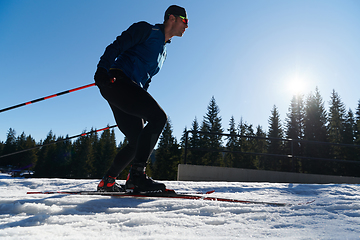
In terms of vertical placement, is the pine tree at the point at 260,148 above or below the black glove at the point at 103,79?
above

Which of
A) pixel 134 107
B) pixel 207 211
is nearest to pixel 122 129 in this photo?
pixel 134 107

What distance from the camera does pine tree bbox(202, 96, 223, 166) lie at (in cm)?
3634

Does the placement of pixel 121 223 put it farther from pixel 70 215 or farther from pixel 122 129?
pixel 122 129

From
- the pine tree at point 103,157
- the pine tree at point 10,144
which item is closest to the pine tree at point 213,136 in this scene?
the pine tree at point 103,157

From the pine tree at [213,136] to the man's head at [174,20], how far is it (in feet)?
113

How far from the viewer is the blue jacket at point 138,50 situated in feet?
6.11

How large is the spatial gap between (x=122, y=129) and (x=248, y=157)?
134 feet

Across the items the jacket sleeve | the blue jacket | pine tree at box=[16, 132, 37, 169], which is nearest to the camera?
the jacket sleeve

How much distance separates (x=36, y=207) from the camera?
1.17 meters

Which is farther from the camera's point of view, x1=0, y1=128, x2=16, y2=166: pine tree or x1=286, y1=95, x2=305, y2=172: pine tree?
x1=0, y1=128, x2=16, y2=166: pine tree

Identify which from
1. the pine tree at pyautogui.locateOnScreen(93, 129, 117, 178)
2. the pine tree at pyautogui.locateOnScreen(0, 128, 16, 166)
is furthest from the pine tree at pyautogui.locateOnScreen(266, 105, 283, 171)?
the pine tree at pyautogui.locateOnScreen(0, 128, 16, 166)

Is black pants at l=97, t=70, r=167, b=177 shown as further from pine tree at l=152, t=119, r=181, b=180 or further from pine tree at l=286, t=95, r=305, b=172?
pine tree at l=286, t=95, r=305, b=172

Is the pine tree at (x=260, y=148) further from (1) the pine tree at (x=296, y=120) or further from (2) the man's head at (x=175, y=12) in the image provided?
(2) the man's head at (x=175, y=12)

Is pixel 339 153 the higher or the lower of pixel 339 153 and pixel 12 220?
the higher
